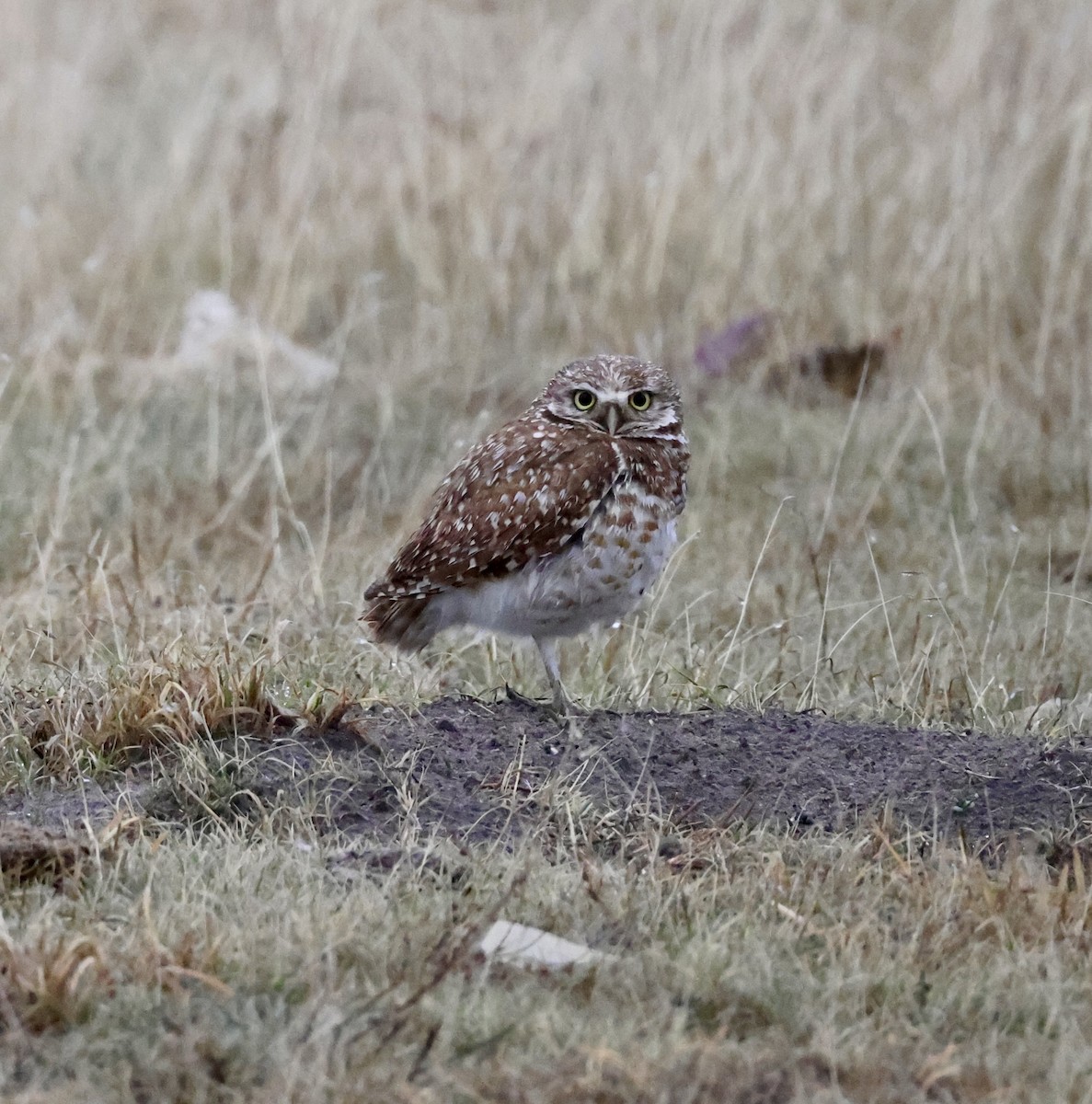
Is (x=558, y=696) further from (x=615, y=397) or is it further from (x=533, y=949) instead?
(x=533, y=949)

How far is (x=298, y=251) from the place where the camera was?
8.18 meters

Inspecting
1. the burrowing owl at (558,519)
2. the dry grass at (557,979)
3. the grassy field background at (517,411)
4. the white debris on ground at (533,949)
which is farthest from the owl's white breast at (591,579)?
the white debris on ground at (533,949)

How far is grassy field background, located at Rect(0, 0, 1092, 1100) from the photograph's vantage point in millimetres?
2691

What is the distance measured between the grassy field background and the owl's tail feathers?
116 millimetres

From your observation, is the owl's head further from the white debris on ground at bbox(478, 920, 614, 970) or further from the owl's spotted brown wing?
the white debris on ground at bbox(478, 920, 614, 970)

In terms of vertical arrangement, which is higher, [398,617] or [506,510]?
[506,510]

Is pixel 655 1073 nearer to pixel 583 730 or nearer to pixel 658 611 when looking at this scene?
pixel 583 730

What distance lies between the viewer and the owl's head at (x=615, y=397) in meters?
4.17

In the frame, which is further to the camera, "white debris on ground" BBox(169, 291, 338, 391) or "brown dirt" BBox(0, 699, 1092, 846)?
"white debris on ground" BBox(169, 291, 338, 391)

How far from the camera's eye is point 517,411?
7.20 m

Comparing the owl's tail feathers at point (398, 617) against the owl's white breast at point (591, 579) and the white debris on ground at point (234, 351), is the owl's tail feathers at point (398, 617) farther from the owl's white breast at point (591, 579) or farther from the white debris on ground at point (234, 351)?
the white debris on ground at point (234, 351)

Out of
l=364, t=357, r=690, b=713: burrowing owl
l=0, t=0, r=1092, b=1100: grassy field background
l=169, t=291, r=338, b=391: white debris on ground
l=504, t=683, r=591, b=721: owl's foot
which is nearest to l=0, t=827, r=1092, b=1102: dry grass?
l=0, t=0, r=1092, b=1100: grassy field background

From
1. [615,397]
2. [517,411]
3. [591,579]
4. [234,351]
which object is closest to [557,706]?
[591,579]

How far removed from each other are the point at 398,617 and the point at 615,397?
70cm
